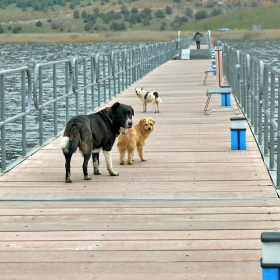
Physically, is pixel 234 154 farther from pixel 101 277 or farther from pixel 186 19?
pixel 186 19

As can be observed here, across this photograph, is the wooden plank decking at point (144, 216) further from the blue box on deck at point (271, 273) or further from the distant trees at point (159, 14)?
the distant trees at point (159, 14)

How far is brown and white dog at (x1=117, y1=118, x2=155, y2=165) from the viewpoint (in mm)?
8688

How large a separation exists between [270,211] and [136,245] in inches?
56.5

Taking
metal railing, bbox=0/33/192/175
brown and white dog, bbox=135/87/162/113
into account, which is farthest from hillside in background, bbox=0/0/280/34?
brown and white dog, bbox=135/87/162/113

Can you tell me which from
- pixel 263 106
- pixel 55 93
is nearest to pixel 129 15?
pixel 55 93

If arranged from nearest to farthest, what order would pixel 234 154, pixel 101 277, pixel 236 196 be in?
1. pixel 101 277
2. pixel 236 196
3. pixel 234 154

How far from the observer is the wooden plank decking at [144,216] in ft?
16.9

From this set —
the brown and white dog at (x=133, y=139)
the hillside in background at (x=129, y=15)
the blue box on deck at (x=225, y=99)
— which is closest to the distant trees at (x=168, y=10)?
the hillside in background at (x=129, y=15)

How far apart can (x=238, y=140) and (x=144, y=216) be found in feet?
11.7

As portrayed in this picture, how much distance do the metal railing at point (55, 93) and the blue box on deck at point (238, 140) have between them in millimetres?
2488

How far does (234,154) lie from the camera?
9.49m

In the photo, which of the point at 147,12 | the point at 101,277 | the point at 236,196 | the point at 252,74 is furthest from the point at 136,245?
the point at 147,12

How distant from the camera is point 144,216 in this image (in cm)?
643

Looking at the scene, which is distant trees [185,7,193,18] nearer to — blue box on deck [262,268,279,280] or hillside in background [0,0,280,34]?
hillside in background [0,0,280,34]
